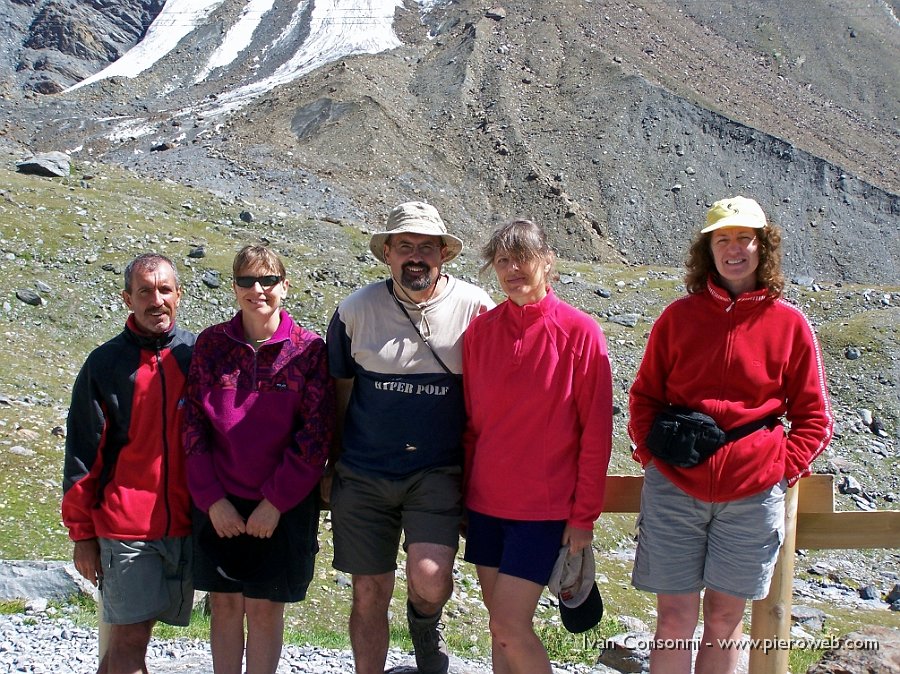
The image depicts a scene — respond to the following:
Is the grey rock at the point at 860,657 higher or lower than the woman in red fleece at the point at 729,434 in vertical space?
lower

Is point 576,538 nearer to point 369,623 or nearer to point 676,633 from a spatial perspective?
point 676,633

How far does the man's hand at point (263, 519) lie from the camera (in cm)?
448

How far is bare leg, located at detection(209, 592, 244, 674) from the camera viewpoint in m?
4.72

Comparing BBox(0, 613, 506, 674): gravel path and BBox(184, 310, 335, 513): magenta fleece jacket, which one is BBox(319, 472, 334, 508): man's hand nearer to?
BBox(184, 310, 335, 513): magenta fleece jacket

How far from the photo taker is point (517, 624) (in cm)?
434

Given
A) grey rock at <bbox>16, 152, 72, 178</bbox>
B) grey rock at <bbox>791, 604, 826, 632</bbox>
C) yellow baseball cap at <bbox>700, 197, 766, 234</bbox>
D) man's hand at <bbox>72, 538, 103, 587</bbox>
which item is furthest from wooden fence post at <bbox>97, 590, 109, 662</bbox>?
grey rock at <bbox>16, 152, 72, 178</bbox>

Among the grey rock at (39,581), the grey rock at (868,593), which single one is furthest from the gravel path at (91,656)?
the grey rock at (868,593)

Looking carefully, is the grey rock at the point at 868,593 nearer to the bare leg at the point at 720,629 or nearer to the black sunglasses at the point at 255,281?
the bare leg at the point at 720,629

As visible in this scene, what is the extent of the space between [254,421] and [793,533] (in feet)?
9.52

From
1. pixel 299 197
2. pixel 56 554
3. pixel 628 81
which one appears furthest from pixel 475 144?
pixel 56 554

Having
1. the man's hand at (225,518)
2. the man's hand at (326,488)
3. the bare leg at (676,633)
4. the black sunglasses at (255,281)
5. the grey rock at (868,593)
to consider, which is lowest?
the grey rock at (868,593)

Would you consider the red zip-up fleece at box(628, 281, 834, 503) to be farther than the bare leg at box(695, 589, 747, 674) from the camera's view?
No

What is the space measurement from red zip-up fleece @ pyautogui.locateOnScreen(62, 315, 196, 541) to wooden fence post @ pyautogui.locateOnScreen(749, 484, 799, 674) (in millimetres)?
3122

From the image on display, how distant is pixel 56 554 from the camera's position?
29.6 feet
